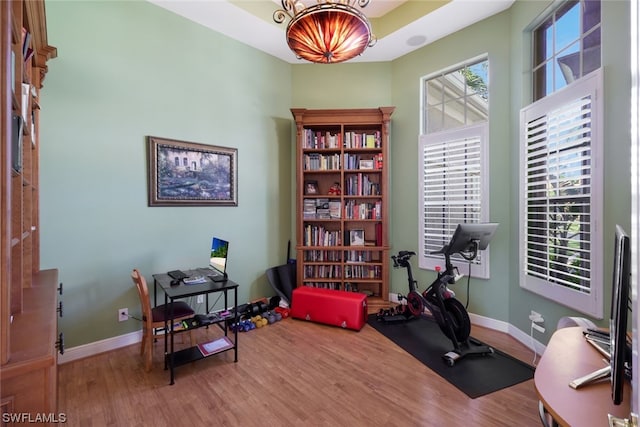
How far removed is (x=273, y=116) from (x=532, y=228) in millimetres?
3442

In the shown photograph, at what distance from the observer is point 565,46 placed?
254 centimetres

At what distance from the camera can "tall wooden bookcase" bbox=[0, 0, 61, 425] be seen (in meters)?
0.88

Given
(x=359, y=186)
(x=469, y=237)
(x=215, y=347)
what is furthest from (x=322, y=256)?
(x=469, y=237)

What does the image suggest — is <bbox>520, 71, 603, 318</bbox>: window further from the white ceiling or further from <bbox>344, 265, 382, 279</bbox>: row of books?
<bbox>344, 265, 382, 279</bbox>: row of books

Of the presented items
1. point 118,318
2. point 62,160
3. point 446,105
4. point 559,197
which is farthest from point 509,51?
point 118,318

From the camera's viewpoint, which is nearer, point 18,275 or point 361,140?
point 18,275

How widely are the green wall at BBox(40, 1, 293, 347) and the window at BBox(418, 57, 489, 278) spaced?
7.76ft

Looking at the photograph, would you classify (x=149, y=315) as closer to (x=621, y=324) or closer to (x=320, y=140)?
(x=621, y=324)

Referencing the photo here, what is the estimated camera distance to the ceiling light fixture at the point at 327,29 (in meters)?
1.85

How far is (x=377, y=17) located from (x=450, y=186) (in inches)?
96.2

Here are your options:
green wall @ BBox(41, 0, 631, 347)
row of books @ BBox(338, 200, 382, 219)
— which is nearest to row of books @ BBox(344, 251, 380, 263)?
green wall @ BBox(41, 0, 631, 347)

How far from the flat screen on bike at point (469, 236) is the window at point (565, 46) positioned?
1.45 meters

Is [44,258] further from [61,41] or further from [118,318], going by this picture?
[61,41]

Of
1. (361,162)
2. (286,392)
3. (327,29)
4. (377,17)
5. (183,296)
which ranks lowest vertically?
(286,392)
